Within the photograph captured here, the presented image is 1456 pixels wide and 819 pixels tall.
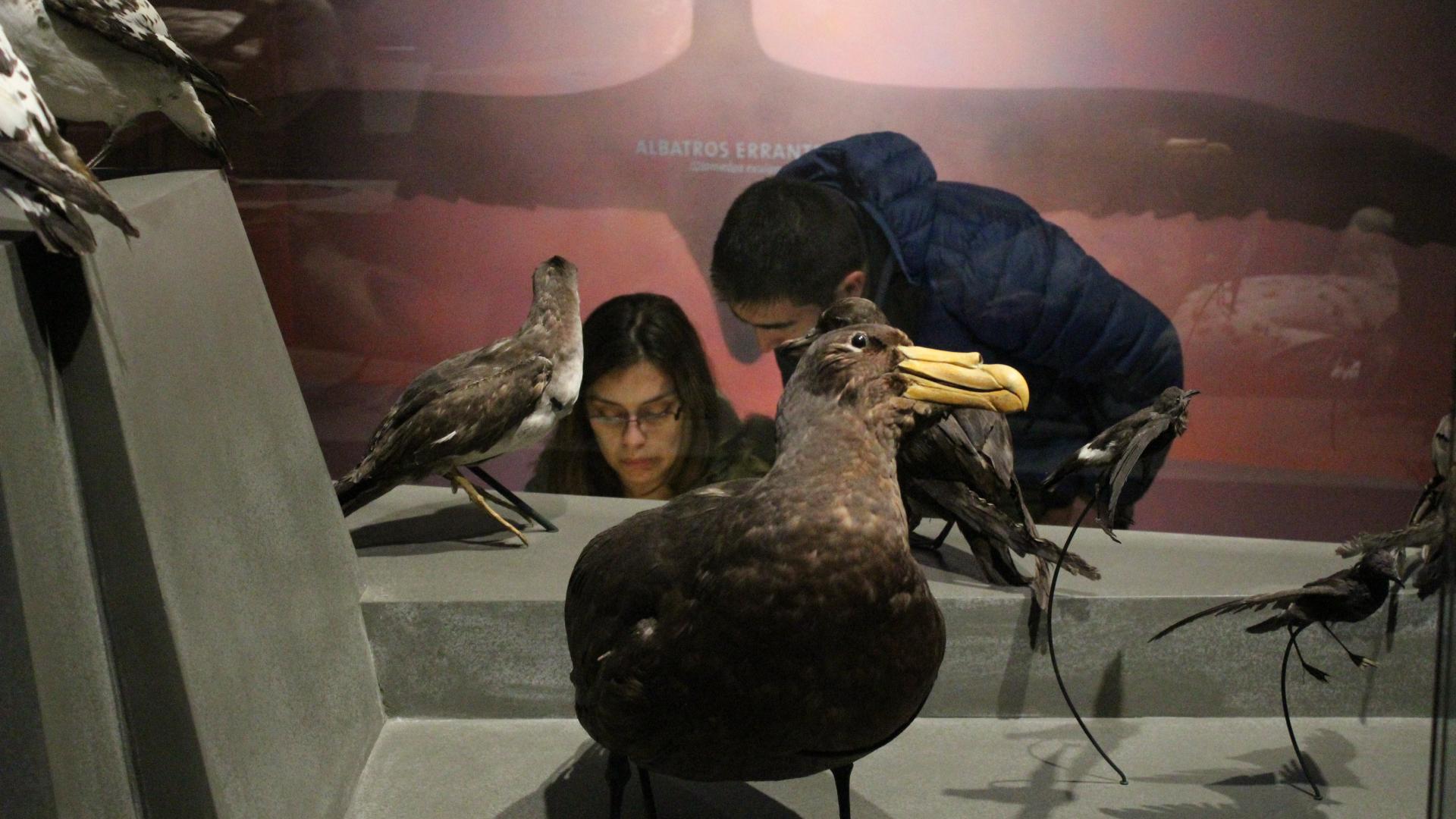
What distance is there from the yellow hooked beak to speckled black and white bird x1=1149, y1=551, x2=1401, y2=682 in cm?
75

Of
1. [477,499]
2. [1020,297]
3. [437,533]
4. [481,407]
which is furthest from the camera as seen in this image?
[1020,297]

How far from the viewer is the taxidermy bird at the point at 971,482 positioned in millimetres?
2660

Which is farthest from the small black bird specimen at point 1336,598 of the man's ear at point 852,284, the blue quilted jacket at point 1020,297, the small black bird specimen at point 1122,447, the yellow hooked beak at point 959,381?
the man's ear at point 852,284

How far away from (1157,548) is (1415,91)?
1.30 m

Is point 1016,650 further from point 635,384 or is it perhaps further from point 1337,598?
point 635,384

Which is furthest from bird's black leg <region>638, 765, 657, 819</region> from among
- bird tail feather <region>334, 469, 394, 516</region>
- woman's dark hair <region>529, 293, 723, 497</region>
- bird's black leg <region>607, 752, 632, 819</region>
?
woman's dark hair <region>529, 293, 723, 497</region>

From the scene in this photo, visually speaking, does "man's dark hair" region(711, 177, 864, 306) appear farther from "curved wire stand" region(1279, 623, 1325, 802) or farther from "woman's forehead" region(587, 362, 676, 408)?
"curved wire stand" region(1279, 623, 1325, 802)

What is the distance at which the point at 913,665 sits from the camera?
1708 mm

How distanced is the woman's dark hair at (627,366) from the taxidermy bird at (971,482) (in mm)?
652

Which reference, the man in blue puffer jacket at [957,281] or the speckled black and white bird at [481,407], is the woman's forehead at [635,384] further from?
the speckled black and white bird at [481,407]

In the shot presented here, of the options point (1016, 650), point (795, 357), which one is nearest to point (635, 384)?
point (795, 357)

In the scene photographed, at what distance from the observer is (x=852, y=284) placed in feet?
10.8

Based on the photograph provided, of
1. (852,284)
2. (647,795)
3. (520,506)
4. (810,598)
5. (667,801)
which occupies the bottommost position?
(667,801)

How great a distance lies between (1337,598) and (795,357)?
1.39m
